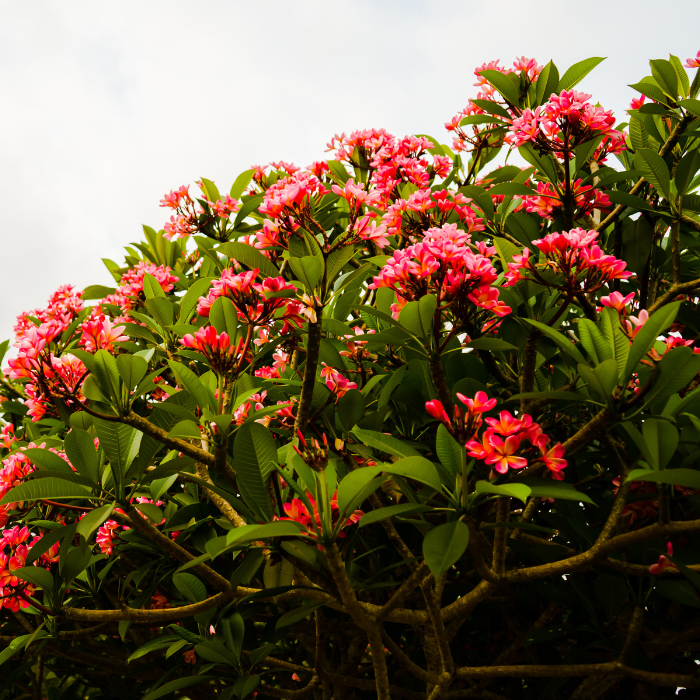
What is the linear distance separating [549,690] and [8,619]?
102 inches

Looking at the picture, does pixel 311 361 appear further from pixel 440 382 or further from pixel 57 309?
pixel 57 309

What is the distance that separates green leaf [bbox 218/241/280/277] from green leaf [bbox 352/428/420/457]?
57cm

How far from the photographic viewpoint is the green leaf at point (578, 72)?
2236 mm

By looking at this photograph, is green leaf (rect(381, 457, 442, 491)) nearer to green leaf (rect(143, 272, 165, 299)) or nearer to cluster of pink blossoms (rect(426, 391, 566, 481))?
cluster of pink blossoms (rect(426, 391, 566, 481))

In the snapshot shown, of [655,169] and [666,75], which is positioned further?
[666,75]

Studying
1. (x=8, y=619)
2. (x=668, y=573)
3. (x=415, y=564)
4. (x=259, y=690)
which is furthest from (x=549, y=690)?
(x=8, y=619)

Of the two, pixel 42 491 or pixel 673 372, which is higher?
pixel 42 491

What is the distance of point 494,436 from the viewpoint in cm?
124

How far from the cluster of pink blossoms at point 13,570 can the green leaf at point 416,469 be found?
4.43 feet

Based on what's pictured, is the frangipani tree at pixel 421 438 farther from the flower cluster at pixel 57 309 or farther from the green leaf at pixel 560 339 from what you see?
the flower cluster at pixel 57 309

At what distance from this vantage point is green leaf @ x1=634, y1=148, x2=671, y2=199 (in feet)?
5.92

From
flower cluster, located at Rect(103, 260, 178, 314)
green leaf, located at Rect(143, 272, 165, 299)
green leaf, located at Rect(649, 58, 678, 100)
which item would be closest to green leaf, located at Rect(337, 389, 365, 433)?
green leaf, located at Rect(143, 272, 165, 299)

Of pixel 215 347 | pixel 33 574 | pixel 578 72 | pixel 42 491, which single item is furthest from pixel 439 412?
pixel 578 72

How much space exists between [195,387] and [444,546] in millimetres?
758
